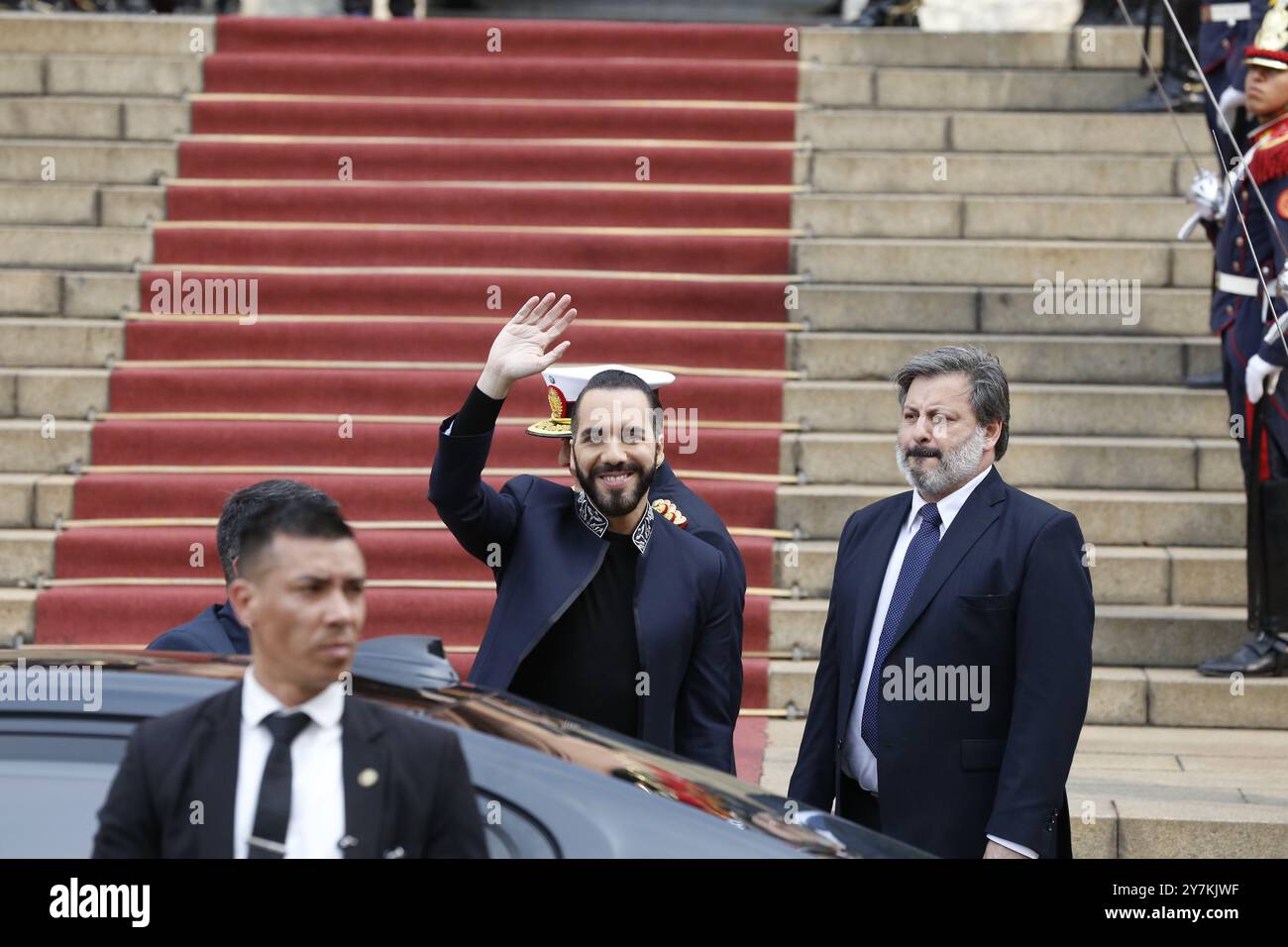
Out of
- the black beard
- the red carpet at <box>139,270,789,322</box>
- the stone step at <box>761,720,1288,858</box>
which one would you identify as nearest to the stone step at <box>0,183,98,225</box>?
the red carpet at <box>139,270,789,322</box>

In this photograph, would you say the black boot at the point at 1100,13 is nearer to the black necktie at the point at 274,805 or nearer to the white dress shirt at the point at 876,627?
the white dress shirt at the point at 876,627

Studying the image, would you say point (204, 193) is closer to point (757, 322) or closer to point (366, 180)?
point (366, 180)

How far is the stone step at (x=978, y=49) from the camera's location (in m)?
10.3

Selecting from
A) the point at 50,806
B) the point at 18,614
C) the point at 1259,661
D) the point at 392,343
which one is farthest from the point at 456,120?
the point at 50,806

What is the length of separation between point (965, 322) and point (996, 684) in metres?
5.08

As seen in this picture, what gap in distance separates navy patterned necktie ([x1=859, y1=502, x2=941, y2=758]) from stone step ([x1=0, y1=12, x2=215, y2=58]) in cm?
769

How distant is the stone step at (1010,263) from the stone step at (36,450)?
3.60 m

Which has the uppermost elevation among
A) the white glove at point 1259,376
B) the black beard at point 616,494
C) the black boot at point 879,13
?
the black boot at point 879,13

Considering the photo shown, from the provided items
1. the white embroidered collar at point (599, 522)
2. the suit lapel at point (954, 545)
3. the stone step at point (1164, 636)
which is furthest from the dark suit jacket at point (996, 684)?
the stone step at point (1164, 636)

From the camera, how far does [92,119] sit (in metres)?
9.88

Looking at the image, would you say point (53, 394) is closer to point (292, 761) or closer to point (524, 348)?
point (524, 348)
